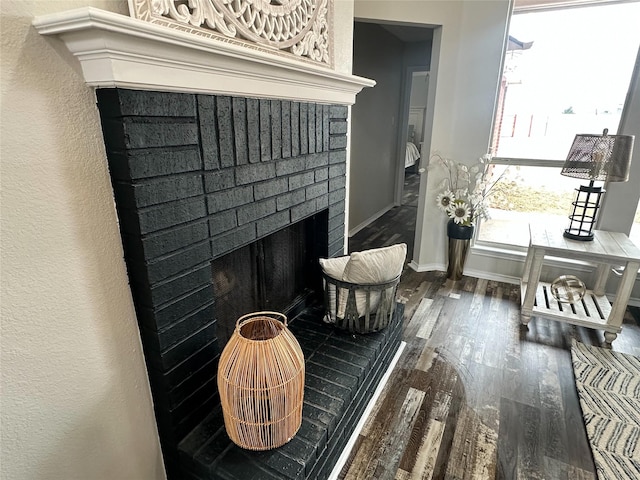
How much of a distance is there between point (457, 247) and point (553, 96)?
1.36 metres

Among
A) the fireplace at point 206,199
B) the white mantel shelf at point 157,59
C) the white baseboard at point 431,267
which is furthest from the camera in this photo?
the white baseboard at point 431,267

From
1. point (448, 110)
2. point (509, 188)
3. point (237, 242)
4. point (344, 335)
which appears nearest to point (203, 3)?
point (237, 242)

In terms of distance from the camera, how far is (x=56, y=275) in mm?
881

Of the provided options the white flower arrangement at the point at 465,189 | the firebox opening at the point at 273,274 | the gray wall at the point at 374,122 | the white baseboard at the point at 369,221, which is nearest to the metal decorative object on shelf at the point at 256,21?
the firebox opening at the point at 273,274

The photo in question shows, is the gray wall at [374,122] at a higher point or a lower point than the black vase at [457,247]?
higher

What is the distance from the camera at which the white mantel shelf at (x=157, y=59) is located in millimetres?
753

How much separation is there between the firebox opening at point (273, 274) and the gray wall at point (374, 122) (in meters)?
2.09

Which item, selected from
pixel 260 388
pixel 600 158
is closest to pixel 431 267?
pixel 600 158

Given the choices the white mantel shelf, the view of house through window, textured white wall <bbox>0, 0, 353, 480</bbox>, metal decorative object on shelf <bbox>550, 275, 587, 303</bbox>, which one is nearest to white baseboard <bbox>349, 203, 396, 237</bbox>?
the view of house through window

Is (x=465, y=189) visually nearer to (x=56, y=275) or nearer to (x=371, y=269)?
(x=371, y=269)

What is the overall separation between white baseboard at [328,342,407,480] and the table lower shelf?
1047 mm

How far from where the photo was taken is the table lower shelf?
2320 millimetres

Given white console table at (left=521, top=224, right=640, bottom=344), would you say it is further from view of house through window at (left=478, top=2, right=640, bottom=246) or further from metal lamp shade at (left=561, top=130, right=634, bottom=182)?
metal lamp shade at (left=561, top=130, right=634, bottom=182)

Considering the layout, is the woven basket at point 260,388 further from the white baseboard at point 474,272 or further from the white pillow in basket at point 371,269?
the white baseboard at point 474,272
